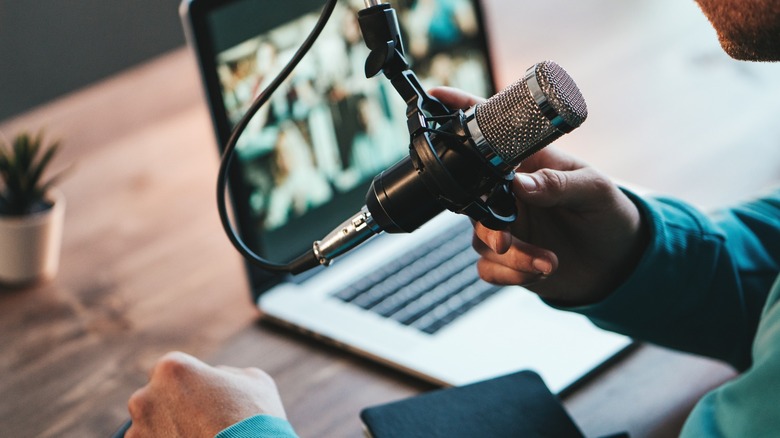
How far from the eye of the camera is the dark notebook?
821mm

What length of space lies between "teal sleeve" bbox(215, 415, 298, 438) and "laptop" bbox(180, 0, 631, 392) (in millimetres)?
217

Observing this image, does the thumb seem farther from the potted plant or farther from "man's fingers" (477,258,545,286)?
the potted plant

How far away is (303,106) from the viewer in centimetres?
115

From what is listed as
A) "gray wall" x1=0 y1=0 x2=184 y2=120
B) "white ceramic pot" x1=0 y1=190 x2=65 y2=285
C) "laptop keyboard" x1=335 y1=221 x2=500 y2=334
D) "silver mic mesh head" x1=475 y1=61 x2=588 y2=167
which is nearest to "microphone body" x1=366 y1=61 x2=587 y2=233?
"silver mic mesh head" x1=475 y1=61 x2=588 y2=167

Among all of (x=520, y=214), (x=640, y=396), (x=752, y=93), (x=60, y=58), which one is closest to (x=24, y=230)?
(x=520, y=214)

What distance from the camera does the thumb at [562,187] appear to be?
75cm

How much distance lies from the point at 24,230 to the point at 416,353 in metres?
0.53

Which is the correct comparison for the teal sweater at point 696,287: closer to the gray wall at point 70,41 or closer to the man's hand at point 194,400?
the man's hand at point 194,400

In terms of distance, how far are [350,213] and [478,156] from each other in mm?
580

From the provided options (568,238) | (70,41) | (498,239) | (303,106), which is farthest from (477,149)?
(70,41)

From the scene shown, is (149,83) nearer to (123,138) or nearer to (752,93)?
(123,138)

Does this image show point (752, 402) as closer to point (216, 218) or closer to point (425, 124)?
point (425, 124)

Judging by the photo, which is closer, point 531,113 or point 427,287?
point 531,113

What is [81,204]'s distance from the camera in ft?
4.53
